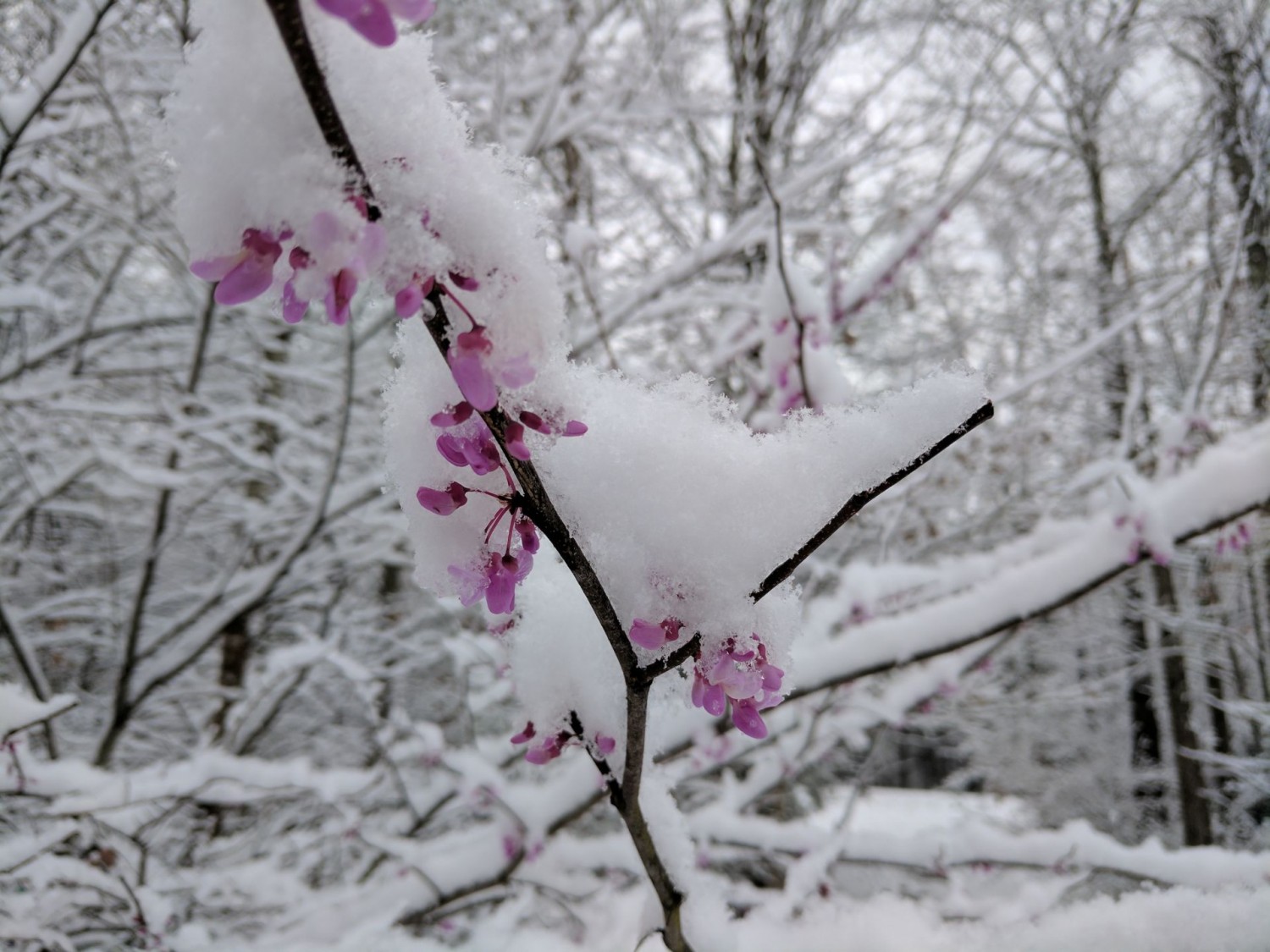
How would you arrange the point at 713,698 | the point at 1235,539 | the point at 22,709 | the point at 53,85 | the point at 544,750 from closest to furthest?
the point at 713,698
the point at 544,750
the point at 22,709
the point at 53,85
the point at 1235,539

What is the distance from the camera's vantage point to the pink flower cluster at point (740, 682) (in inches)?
24.4

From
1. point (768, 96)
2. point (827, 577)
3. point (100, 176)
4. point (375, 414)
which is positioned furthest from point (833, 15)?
point (100, 176)

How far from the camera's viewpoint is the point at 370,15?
1.33ft

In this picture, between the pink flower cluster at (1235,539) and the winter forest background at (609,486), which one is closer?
the winter forest background at (609,486)

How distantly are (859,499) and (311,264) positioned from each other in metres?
0.46

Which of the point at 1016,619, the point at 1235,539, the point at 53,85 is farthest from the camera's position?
the point at 1235,539

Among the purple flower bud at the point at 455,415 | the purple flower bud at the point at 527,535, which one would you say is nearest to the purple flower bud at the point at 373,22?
the purple flower bud at the point at 455,415

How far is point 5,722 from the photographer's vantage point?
48.0 inches

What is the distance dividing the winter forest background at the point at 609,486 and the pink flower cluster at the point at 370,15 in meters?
0.05

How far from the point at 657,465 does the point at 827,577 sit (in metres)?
3.70

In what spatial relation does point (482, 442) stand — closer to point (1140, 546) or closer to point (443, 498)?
point (443, 498)

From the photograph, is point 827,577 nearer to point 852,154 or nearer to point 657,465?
point 852,154

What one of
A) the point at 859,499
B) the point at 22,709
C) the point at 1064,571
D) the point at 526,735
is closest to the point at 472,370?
the point at 859,499

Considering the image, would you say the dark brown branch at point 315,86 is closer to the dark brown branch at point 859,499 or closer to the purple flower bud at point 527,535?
the purple flower bud at point 527,535
